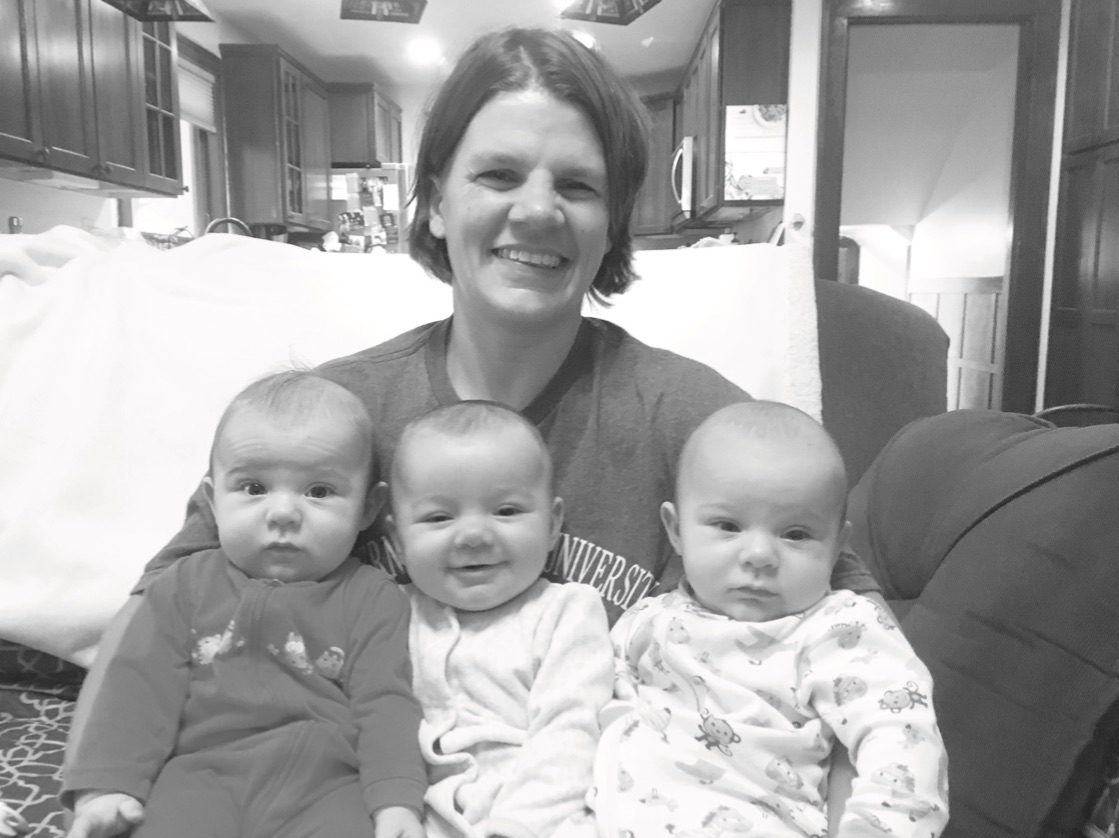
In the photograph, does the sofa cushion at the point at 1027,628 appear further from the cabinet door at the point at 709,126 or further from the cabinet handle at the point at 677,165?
the cabinet handle at the point at 677,165

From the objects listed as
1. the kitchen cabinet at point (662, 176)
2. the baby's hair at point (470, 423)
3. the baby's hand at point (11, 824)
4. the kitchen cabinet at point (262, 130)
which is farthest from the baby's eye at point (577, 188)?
the kitchen cabinet at point (662, 176)

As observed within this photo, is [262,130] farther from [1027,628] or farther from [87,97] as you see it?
[1027,628]

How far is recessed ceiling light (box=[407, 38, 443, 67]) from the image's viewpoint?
6430mm

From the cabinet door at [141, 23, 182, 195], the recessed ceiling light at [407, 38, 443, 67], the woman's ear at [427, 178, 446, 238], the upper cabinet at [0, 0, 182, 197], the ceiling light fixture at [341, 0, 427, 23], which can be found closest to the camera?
the woman's ear at [427, 178, 446, 238]

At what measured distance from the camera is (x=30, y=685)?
1550 mm

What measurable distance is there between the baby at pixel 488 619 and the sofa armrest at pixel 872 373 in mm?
894

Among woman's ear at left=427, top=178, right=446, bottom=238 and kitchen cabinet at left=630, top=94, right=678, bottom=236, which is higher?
kitchen cabinet at left=630, top=94, right=678, bottom=236

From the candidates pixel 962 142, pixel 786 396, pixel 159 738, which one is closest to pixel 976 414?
pixel 786 396

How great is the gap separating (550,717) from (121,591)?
3.01 feet

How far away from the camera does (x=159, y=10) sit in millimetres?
4121

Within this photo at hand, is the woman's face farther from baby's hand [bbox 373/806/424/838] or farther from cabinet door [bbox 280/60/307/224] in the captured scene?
cabinet door [bbox 280/60/307/224]

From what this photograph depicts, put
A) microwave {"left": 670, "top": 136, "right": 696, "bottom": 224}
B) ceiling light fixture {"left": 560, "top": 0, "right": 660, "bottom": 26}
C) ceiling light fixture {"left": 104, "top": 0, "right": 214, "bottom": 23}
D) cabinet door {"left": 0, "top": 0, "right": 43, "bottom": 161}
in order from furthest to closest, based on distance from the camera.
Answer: microwave {"left": 670, "top": 136, "right": 696, "bottom": 224} < ceiling light fixture {"left": 560, "top": 0, "right": 660, "bottom": 26} < ceiling light fixture {"left": 104, "top": 0, "right": 214, "bottom": 23} < cabinet door {"left": 0, "top": 0, "right": 43, "bottom": 161}

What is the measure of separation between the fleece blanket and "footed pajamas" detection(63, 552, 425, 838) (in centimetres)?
61

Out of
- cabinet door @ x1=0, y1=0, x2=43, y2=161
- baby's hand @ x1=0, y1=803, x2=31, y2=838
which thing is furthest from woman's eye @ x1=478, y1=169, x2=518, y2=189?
cabinet door @ x1=0, y1=0, x2=43, y2=161
